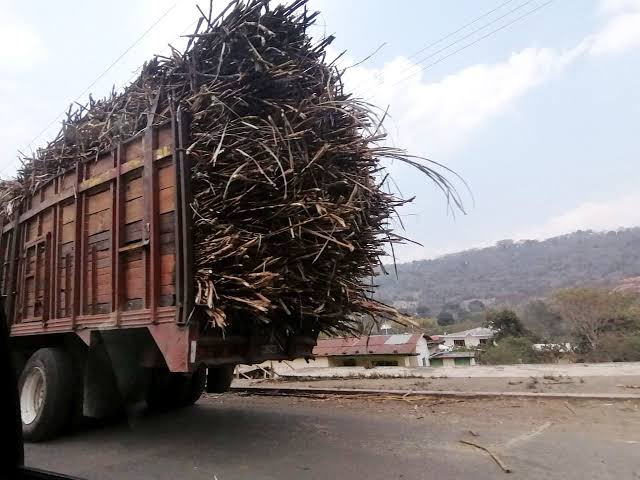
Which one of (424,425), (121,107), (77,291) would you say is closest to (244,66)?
(121,107)

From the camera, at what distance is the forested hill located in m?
75.8

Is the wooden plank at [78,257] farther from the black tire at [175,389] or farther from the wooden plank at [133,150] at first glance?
the black tire at [175,389]

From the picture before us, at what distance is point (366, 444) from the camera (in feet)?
17.6

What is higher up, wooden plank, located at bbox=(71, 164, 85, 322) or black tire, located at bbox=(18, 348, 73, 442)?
wooden plank, located at bbox=(71, 164, 85, 322)

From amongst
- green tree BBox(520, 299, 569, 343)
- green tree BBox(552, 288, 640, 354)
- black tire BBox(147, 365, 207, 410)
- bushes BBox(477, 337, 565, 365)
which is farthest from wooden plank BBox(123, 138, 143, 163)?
green tree BBox(520, 299, 569, 343)

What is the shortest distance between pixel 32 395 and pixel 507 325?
34.9 metres

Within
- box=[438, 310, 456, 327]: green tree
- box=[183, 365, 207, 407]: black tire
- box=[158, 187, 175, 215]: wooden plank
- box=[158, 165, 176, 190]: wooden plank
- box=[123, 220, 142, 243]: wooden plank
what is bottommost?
Result: box=[183, 365, 207, 407]: black tire

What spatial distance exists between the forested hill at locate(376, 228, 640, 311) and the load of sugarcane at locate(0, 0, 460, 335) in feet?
212

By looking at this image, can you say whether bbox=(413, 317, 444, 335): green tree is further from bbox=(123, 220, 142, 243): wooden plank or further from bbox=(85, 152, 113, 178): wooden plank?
bbox=(85, 152, 113, 178): wooden plank

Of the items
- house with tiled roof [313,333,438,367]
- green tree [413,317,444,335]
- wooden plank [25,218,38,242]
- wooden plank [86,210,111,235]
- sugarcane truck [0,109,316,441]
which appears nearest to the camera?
sugarcane truck [0,109,316,441]

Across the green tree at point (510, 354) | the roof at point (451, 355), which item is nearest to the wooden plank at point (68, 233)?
the green tree at point (510, 354)

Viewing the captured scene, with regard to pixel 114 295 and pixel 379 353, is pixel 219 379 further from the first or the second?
pixel 379 353

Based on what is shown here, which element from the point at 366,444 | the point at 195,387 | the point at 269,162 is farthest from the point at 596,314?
the point at 269,162

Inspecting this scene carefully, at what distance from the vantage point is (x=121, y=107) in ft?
19.6
